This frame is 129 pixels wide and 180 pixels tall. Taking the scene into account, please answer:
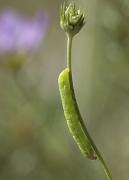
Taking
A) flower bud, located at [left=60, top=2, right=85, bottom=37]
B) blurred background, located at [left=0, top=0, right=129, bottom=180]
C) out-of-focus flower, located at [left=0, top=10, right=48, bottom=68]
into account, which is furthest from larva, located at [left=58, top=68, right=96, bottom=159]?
out-of-focus flower, located at [left=0, top=10, right=48, bottom=68]

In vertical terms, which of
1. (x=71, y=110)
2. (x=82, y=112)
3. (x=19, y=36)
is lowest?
(x=82, y=112)

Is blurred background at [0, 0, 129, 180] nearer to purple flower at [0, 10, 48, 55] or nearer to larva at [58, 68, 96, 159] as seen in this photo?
purple flower at [0, 10, 48, 55]

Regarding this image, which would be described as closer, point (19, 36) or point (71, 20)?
point (71, 20)

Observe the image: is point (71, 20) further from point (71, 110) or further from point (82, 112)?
point (82, 112)

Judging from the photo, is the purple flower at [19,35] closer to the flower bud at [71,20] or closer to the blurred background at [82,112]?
the blurred background at [82,112]

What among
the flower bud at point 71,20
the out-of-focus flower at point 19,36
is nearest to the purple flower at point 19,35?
the out-of-focus flower at point 19,36

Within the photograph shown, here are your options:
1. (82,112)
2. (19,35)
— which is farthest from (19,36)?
(82,112)
